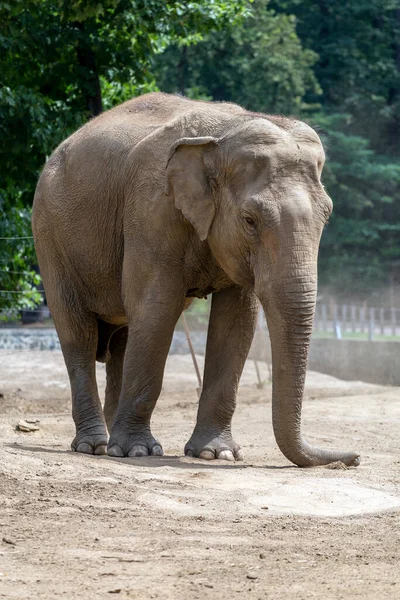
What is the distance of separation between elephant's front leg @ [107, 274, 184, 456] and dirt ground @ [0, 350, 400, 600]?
280mm

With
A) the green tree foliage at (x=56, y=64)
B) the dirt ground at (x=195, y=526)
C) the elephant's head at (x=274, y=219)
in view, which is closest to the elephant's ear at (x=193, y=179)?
the elephant's head at (x=274, y=219)

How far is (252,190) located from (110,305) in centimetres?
196

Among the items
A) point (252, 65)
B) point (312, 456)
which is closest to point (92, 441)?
point (312, 456)

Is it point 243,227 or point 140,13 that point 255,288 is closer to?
point 243,227

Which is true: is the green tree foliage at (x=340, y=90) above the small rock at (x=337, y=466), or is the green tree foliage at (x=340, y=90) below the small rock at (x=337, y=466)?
below

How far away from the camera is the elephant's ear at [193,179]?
810 centimetres

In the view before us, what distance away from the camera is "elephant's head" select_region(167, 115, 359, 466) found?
755cm

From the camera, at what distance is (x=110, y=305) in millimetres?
9297

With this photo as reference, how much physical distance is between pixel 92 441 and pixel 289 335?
2108 mm

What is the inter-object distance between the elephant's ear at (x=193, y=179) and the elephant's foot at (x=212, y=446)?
1.52m

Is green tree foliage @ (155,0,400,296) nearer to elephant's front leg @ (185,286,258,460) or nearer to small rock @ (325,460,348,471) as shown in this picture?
elephant's front leg @ (185,286,258,460)

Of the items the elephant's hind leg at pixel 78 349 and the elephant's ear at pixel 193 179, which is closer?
the elephant's ear at pixel 193 179

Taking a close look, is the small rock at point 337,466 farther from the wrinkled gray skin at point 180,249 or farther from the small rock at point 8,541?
the small rock at point 8,541

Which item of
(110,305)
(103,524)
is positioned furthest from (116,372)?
(103,524)
